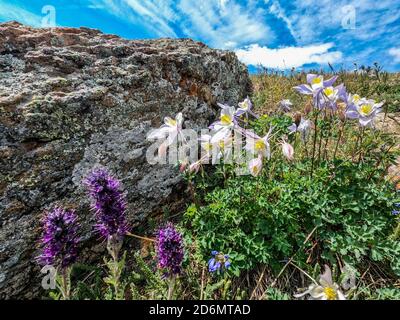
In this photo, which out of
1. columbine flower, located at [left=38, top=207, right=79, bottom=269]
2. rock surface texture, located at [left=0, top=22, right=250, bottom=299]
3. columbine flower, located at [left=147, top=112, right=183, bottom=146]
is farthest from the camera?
columbine flower, located at [left=147, top=112, right=183, bottom=146]

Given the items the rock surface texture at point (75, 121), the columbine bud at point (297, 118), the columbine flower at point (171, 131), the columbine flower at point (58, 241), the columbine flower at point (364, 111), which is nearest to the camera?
the columbine flower at point (58, 241)

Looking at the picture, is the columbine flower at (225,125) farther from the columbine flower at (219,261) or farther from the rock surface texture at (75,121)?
the rock surface texture at (75,121)

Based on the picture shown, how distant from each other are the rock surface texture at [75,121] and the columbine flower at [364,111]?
1943mm

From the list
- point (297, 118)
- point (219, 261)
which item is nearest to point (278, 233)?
point (219, 261)

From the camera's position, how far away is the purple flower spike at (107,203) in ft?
6.96

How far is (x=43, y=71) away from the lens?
2.92m

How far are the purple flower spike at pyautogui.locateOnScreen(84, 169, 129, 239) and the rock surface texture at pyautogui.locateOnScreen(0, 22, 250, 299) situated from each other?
2.66ft

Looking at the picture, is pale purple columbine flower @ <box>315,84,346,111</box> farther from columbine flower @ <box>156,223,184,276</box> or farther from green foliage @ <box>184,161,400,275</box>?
columbine flower @ <box>156,223,184,276</box>

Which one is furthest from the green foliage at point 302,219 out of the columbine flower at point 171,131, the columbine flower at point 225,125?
the columbine flower at point 171,131

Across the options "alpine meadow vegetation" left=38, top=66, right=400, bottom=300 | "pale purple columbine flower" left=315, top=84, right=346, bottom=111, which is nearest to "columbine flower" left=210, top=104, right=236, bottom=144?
"alpine meadow vegetation" left=38, top=66, right=400, bottom=300

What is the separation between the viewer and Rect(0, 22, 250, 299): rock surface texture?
2.52 metres

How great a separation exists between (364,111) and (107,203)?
8.34 feet

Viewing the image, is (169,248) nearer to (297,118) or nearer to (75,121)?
(75,121)
